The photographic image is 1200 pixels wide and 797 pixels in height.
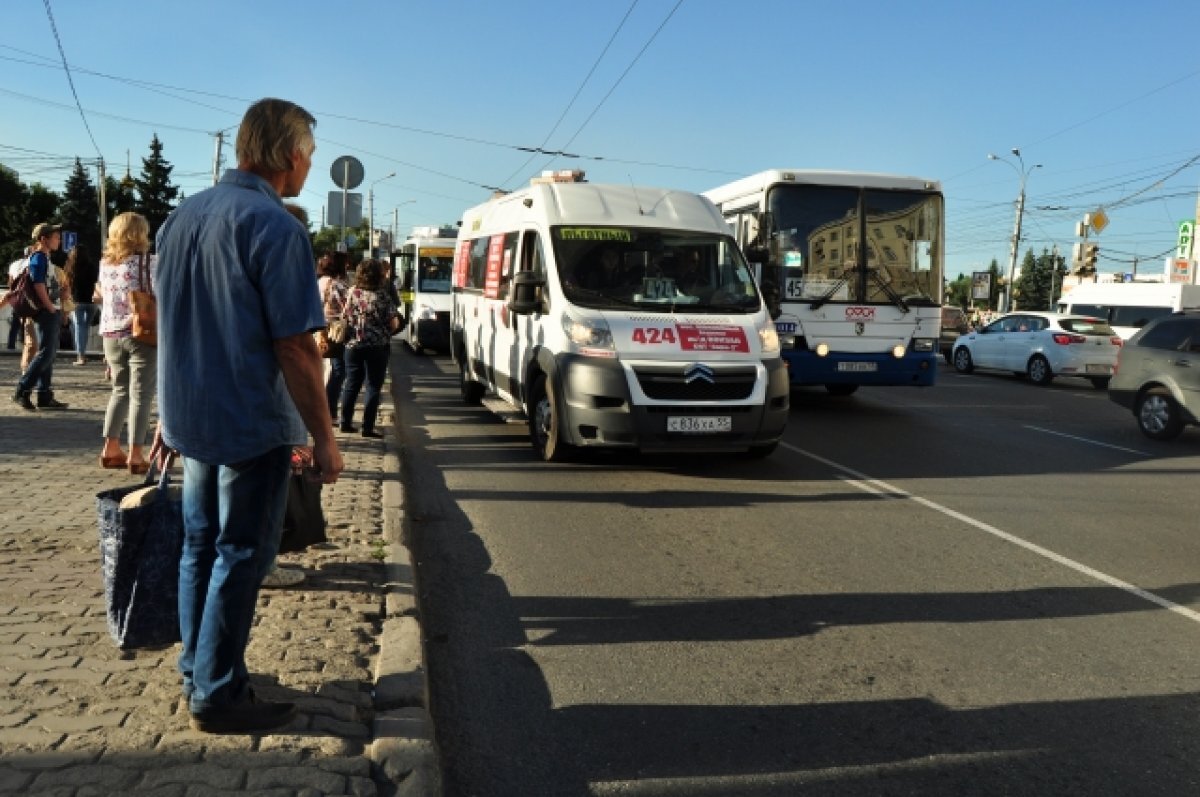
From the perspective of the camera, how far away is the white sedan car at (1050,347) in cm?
2291

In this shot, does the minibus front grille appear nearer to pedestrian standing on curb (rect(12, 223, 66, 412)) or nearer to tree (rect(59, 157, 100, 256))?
pedestrian standing on curb (rect(12, 223, 66, 412))

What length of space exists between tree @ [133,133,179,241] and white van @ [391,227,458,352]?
74943mm

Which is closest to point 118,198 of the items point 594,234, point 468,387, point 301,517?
point 468,387

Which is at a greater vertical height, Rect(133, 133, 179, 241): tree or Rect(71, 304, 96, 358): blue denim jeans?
Rect(133, 133, 179, 241): tree

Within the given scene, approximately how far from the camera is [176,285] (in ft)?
10.8

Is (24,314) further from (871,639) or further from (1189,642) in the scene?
(1189,642)

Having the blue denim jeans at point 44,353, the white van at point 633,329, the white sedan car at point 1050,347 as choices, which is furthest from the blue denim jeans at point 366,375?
the white sedan car at point 1050,347

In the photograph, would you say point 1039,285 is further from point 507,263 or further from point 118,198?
point 507,263

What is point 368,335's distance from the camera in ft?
34.4

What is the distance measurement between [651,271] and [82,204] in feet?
306

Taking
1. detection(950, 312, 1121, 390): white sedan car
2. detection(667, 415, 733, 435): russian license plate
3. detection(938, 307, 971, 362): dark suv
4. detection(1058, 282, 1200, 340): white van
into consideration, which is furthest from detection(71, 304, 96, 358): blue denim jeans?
detection(938, 307, 971, 362): dark suv

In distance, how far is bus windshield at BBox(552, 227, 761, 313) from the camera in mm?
9508

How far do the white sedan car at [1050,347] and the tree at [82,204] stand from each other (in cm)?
7963

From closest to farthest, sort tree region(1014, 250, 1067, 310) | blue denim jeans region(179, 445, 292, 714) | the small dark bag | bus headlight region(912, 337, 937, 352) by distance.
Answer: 1. blue denim jeans region(179, 445, 292, 714)
2. the small dark bag
3. bus headlight region(912, 337, 937, 352)
4. tree region(1014, 250, 1067, 310)
